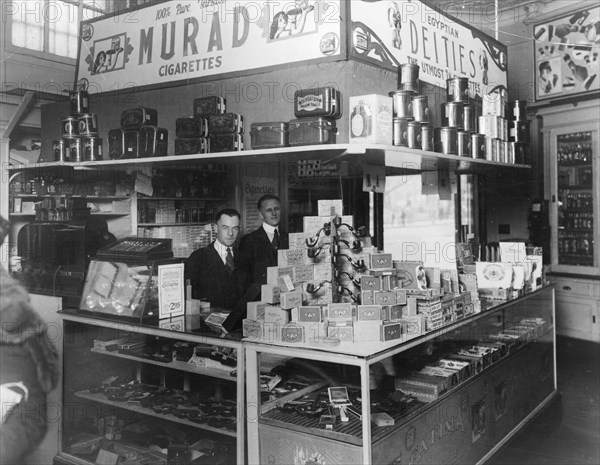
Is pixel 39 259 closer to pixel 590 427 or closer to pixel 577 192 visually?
pixel 590 427

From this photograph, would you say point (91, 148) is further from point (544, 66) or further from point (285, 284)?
point (544, 66)

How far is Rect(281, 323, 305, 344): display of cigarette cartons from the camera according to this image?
2.84 metres

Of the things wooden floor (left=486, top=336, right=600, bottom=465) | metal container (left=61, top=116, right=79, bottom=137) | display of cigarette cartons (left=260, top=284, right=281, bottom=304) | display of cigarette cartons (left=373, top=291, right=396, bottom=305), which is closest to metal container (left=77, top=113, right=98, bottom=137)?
metal container (left=61, top=116, right=79, bottom=137)

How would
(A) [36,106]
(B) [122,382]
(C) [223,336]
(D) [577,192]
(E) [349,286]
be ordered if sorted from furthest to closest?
1. (D) [577,192]
2. (A) [36,106]
3. (B) [122,382]
4. (E) [349,286]
5. (C) [223,336]

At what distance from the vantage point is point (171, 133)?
4.67 m

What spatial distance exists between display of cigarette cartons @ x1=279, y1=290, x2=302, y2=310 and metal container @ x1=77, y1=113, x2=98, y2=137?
8.22ft

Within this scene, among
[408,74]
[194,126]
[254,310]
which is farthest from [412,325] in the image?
[194,126]

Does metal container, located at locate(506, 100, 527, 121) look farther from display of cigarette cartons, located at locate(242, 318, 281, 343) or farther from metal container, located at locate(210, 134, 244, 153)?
display of cigarette cartons, located at locate(242, 318, 281, 343)

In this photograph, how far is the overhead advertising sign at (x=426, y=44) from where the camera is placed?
3.56m

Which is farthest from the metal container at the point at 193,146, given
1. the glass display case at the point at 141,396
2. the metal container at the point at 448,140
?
the metal container at the point at 448,140

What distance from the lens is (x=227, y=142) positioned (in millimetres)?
3873

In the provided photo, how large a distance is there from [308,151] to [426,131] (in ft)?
3.00

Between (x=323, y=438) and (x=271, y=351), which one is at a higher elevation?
(x=271, y=351)

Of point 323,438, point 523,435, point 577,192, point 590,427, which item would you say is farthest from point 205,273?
point 577,192
